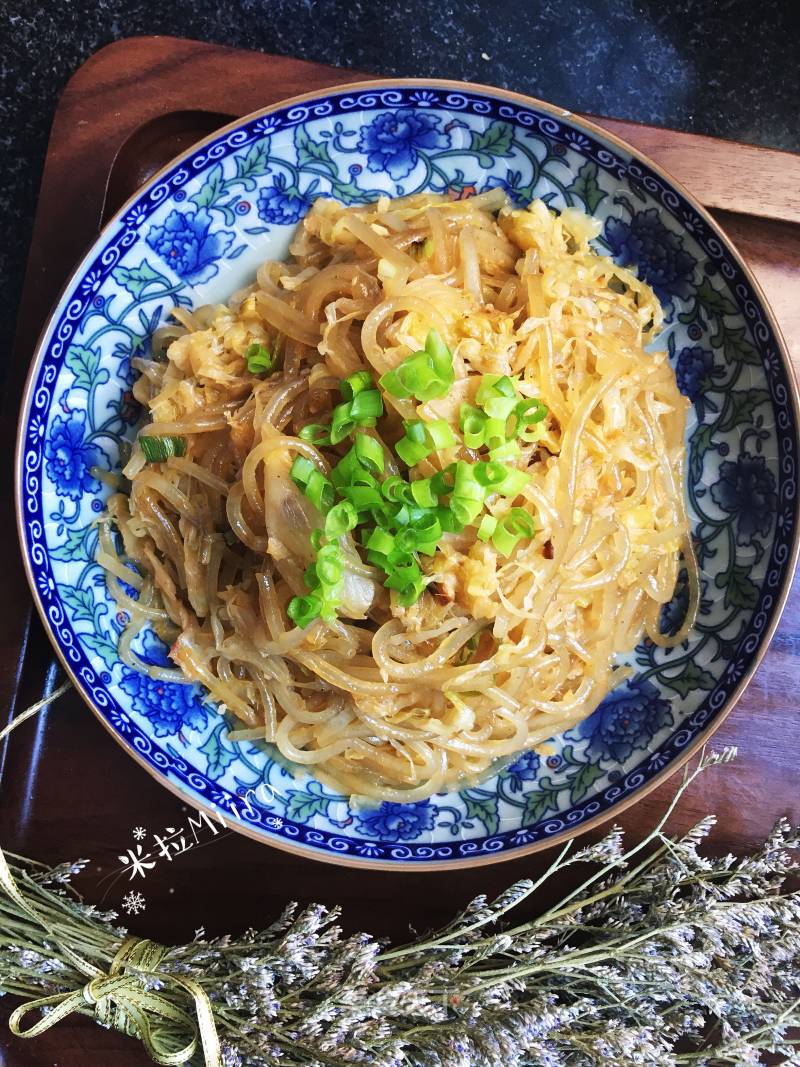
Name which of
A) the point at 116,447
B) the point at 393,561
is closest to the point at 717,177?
the point at 393,561

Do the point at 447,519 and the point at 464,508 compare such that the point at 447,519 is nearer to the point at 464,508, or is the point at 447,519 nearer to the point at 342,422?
the point at 464,508

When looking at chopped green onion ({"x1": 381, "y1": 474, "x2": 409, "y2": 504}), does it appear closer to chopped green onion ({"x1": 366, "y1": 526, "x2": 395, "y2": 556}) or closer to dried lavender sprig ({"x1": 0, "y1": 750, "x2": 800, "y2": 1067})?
chopped green onion ({"x1": 366, "y1": 526, "x2": 395, "y2": 556})

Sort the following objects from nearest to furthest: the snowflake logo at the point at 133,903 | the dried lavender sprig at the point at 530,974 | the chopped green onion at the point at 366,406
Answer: the chopped green onion at the point at 366,406
the dried lavender sprig at the point at 530,974
the snowflake logo at the point at 133,903

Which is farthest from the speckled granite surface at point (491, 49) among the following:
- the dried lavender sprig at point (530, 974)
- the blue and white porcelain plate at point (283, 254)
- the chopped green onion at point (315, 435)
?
the dried lavender sprig at point (530, 974)

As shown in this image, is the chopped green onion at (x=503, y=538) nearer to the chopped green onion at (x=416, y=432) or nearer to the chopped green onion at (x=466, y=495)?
the chopped green onion at (x=466, y=495)

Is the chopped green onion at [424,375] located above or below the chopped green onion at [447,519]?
above

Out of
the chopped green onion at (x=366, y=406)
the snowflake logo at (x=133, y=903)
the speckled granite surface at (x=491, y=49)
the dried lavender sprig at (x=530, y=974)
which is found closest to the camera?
the chopped green onion at (x=366, y=406)

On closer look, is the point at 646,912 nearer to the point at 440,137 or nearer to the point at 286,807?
the point at 286,807
